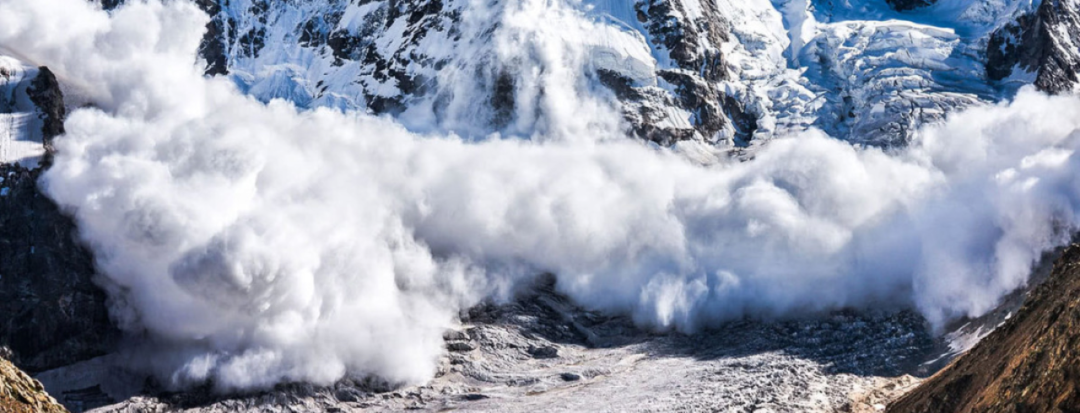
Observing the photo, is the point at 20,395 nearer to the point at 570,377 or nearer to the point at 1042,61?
the point at 570,377

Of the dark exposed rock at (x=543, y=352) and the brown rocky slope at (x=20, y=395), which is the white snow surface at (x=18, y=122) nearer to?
the dark exposed rock at (x=543, y=352)

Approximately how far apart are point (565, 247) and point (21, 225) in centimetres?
7549

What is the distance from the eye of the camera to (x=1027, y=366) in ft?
Result: 188

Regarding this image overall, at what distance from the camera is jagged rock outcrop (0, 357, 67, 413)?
45.0 m

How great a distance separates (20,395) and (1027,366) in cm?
5100

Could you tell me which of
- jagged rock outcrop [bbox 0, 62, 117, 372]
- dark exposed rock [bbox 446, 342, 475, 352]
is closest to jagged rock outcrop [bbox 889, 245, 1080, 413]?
dark exposed rock [bbox 446, 342, 475, 352]

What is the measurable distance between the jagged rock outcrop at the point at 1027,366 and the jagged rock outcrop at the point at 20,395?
47.2 metres

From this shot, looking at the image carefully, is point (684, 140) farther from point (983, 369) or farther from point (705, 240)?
point (983, 369)

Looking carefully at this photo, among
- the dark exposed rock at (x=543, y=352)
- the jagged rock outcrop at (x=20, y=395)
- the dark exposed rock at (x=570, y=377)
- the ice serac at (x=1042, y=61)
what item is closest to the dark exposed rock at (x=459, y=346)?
the dark exposed rock at (x=543, y=352)

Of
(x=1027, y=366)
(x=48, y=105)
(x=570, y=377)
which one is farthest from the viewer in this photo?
(x=48, y=105)

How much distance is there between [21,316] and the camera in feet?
397

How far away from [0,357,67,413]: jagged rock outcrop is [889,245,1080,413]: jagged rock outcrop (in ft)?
155

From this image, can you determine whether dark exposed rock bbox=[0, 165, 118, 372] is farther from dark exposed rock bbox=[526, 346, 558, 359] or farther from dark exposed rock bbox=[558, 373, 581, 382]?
dark exposed rock bbox=[558, 373, 581, 382]

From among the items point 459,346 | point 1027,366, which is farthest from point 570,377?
point 1027,366
